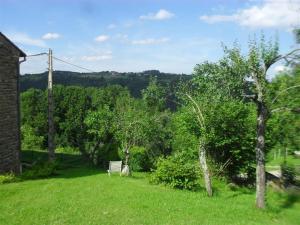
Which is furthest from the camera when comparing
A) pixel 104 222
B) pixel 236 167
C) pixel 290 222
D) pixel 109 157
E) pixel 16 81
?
pixel 109 157

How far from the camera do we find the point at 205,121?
2522 cm

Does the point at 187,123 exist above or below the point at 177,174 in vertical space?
above

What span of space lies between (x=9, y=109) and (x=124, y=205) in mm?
10576

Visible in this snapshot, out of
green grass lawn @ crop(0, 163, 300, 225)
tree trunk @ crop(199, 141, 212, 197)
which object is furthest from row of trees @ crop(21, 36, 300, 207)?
green grass lawn @ crop(0, 163, 300, 225)

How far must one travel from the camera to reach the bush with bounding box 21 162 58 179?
2481 centimetres

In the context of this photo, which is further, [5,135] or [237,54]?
[5,135]

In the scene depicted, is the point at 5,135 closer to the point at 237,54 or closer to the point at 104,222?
the point at 104,222

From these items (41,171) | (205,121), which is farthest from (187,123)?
(41,171)

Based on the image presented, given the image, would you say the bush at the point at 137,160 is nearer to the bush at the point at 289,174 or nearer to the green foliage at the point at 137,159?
the green foliage at the point at 137,159

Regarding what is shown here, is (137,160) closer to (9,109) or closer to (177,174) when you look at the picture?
(177,174)

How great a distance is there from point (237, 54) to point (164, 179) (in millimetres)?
7911

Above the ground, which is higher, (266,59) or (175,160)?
(266,59)

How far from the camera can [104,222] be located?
49.4 ft

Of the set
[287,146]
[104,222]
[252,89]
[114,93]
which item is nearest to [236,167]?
[287,146]
